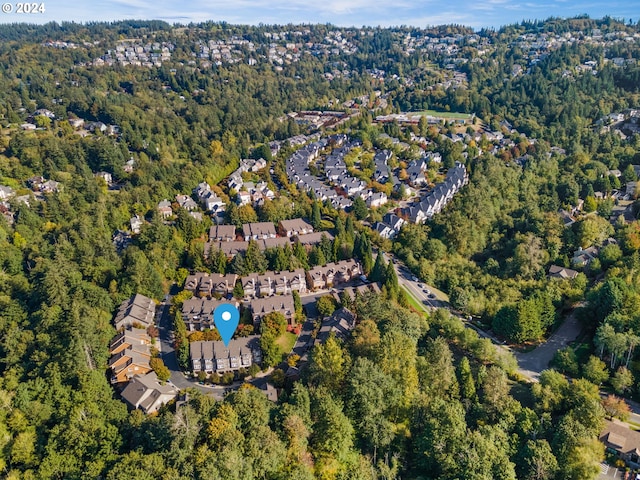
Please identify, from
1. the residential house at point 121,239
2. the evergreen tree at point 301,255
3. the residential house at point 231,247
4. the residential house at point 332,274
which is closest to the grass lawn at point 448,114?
the residential house at point 332,274

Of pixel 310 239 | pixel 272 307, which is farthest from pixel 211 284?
pixel 310 239

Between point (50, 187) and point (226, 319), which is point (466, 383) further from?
point (50, 187)

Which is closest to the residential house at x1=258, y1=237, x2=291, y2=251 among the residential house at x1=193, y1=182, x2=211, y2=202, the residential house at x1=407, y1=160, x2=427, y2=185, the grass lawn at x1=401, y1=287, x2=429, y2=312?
the grass lawn at x1=401, y1=287, x2=429, y2=312

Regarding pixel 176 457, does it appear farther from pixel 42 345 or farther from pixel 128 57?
pixel 128 57

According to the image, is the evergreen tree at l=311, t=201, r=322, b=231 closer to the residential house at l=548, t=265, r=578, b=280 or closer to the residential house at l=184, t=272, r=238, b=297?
the residential house at l=184, t=272, r=238, b=297

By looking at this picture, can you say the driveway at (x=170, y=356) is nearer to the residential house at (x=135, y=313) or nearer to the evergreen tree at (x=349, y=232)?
the residential house at (x=135, y=313)

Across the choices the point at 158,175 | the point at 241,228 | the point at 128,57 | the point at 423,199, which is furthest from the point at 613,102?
the point at 128,57

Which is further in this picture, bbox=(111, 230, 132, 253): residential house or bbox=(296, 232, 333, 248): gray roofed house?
bbox=(296, 232, 333, 248): gray roofed house
